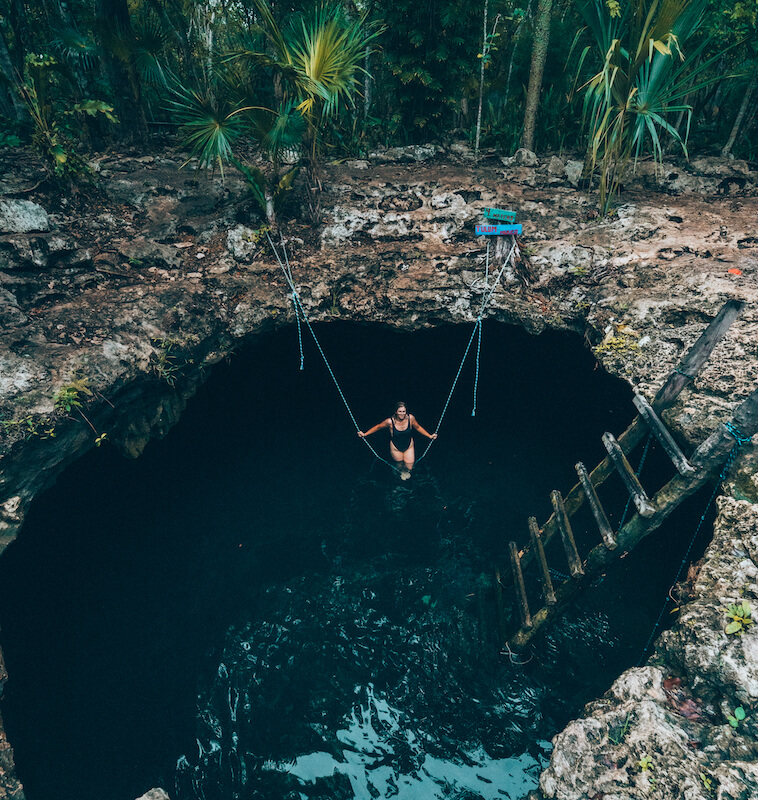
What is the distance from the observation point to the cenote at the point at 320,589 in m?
4.75

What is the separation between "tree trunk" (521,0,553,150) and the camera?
6.38 m

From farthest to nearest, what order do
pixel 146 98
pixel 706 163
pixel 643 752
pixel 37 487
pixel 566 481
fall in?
pixel 146 98 < pixel 566 481 < pixel 706 163 < pixel 37 487 < pixel 643 752

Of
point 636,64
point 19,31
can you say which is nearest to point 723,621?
point 636,64

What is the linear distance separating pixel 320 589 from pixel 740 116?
922 centimetres

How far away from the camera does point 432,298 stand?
5797 mm

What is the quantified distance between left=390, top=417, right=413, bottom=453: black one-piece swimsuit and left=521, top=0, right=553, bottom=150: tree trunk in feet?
17.2

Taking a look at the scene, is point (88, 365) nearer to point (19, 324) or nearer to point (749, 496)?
point (19, 324)

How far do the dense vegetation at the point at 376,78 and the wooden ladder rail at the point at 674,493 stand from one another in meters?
3.91

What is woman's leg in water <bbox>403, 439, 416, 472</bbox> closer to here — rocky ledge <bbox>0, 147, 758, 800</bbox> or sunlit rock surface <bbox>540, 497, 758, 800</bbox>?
rocky ledge <bbox>0, 147, 758, 800</bbox>

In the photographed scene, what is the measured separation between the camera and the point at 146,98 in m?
7.69

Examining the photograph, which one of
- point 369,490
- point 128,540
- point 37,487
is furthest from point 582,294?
point 128,540

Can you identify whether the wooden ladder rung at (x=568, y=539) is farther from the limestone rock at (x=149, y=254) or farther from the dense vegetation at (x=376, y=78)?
the limestone rock at (x=149, y=254)

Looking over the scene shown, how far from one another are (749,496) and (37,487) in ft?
19.8

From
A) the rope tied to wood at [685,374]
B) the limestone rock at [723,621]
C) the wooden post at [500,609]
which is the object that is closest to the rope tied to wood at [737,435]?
the limestone rock at [723,621]
